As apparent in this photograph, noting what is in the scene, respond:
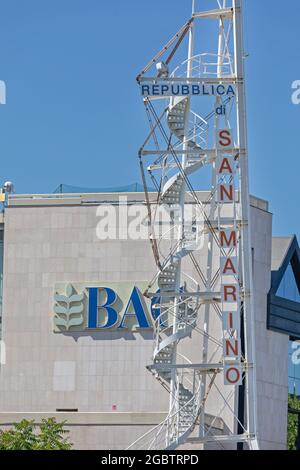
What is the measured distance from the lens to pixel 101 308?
93.4m

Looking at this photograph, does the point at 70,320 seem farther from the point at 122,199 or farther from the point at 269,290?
the point at 269,290

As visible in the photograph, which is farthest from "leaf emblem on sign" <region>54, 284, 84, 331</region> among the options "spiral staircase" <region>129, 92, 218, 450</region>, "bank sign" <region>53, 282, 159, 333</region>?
"spiral staircase" <region>129, 92, 218, 450</region>

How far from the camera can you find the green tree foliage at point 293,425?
109125 millimetres

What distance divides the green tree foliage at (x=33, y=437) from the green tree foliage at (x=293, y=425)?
26959 millimetres

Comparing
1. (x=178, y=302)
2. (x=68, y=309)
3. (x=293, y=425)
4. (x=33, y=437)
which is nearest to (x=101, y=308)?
(x=68, y=309)

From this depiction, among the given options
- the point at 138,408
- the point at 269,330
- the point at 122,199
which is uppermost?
the point at 122,199

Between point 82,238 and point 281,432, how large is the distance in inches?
770

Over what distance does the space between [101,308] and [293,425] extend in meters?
33.3

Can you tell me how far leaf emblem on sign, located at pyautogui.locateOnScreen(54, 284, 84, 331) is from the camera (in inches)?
3681

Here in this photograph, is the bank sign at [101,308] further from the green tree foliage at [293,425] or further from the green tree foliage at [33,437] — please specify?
the green tree foliage at [293,425]

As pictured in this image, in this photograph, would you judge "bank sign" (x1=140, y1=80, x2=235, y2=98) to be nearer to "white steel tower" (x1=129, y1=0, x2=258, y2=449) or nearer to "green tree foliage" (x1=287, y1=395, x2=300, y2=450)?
"white steel tower" (x1=129, y1=0, x2=258, y2=449)

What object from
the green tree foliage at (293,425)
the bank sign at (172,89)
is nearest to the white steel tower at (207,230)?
the bank sign at (172,89)

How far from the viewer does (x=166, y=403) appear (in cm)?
9150
